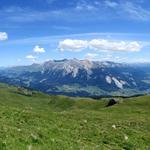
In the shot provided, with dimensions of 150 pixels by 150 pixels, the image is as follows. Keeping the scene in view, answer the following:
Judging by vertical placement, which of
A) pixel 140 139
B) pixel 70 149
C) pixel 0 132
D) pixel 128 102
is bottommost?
pixel 128 102

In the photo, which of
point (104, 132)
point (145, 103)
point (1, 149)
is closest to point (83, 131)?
point (104, 132)

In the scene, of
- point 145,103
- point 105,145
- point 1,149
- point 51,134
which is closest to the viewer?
point 1,149

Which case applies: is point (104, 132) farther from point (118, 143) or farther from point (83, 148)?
point (83, 148)

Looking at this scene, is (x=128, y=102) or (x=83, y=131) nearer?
(x=83, y=131)

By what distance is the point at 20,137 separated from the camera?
19.3 metres

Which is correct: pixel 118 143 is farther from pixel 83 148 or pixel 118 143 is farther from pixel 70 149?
pixel 70 149

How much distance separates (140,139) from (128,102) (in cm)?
10288

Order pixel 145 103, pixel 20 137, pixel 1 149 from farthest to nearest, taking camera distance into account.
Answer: pixel 145 103
pixel 20 137
pixel 1 149

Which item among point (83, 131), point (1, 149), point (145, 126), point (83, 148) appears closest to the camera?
point (1, 149)

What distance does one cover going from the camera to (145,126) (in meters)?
46.0

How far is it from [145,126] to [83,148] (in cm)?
2580

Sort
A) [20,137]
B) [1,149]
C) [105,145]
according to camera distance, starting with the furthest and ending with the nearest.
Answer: [105,145] → [20,137] → [1,149]

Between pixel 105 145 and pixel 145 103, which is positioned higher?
pixel 105 145

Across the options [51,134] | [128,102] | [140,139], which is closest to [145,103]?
[128,102]
